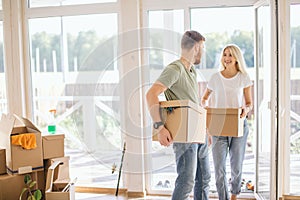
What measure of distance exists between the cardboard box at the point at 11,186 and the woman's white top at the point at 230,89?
1.72 m

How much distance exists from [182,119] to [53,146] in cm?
134

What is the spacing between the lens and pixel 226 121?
2.97 metres

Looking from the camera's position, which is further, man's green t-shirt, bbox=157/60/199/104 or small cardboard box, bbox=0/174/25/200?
small cardboard box, bbox=0/174/25/200

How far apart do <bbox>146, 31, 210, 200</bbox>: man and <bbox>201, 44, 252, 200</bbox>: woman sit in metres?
0.60

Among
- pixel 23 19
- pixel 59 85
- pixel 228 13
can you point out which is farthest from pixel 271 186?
pixel 23 19

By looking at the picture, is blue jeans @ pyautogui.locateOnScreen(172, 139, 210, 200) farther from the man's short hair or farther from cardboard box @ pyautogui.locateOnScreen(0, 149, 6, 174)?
cardboard box @ pyautogui.locateOnScreen(0, 149, 6, 174)

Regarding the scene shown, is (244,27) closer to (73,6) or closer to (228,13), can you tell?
(228,13)

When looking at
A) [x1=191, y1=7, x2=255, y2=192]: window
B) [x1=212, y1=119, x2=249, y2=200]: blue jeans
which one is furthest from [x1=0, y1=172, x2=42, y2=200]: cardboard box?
[x1=191, y1=7, x2=255, y2=192]: window

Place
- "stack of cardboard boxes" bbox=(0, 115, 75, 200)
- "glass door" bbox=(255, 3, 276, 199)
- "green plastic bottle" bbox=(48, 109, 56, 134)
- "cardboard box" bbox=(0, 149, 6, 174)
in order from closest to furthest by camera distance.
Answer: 1. "glass door" bbox=(255, 3, 276, 199)
2. "stack of cardboard boxes" bbox=(0, 115, 75, 200)
3. "cardboard box" bbox=(0, 149, 6, 174)
4. "green plastic bottle" bbox=(48, 109, 56, 134)

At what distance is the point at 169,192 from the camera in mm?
3605

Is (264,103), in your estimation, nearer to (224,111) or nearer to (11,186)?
(224,111)

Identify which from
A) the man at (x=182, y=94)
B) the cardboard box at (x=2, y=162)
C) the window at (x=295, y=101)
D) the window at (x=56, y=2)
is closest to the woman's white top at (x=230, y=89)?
the window at (x=295, y=101)

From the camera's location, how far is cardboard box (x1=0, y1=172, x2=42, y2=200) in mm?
3027

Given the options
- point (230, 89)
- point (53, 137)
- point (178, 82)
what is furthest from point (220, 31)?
point (53, 137)
